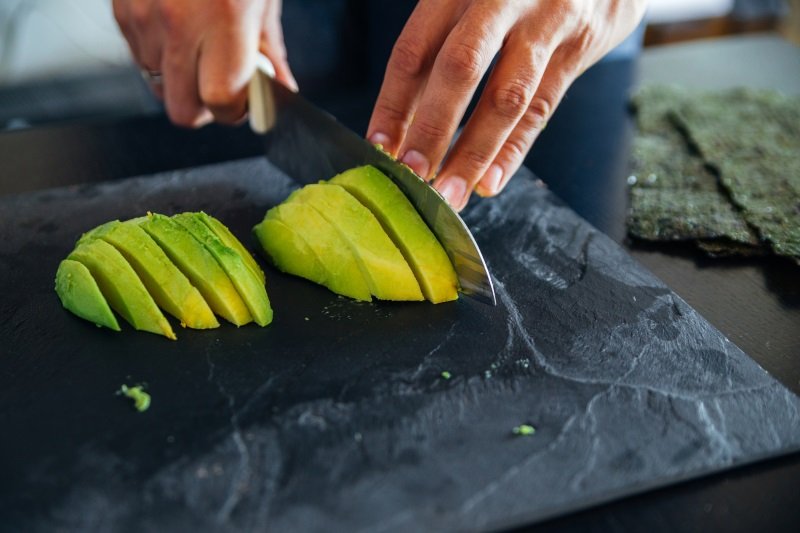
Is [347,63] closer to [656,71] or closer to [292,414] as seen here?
[656,71]

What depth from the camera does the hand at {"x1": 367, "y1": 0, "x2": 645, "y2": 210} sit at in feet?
5.13

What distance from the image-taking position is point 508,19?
5.20 feet

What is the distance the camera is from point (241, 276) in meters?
1.45

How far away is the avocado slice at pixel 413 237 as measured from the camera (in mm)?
1493

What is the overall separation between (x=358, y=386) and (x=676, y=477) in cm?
51

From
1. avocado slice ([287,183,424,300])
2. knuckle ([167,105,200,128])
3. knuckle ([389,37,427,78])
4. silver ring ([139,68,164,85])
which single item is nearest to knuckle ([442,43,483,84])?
knuckle ([389,37,427,78])

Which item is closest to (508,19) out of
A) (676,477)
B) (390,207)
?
(390,207)

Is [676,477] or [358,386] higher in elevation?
[676,477]

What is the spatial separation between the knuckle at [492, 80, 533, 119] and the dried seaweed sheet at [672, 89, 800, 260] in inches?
25.4

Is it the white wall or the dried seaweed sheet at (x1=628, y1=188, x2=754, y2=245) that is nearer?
the dried seaweed sheet at (x1=628, y1=188, x2=754, y2=245)

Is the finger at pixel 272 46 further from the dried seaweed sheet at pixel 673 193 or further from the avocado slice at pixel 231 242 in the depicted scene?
the dried seaweed sheet at pixel 673 193

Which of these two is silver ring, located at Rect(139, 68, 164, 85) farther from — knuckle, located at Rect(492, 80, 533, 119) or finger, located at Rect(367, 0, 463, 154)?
knuckle, located at Rect(492, 80, 533, 119)

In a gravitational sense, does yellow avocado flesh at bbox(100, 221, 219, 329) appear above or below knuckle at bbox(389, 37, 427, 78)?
below

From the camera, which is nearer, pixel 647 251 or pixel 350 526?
pixel 350 526
